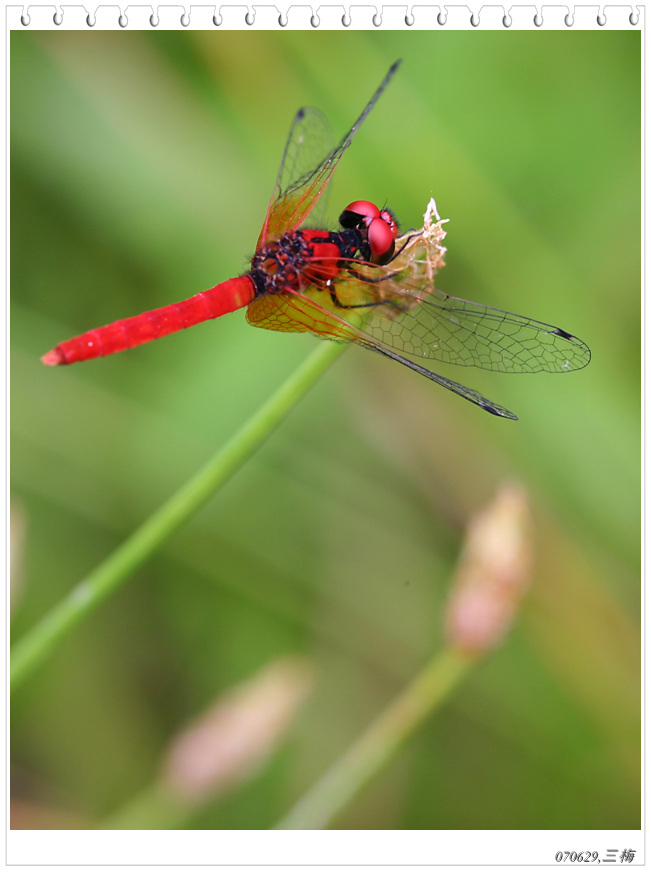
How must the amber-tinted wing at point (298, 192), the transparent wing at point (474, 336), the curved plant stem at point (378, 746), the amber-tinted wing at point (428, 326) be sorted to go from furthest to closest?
the curved plant stem at point (378, 746) → the amber-tinted wing at point (298, 192) → the transparent wing at point (474, 336) → the amber-tinted wing at point (428, 326)

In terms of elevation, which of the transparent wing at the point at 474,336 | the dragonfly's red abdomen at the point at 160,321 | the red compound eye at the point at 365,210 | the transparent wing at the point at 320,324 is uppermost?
the red compound eye at the point at 365,210

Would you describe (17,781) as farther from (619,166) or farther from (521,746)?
(619,166)

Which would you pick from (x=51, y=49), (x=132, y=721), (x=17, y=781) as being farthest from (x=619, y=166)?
(x=17, y=781)

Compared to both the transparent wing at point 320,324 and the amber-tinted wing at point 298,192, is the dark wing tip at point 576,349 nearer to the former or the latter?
the transparent wing at point 320,324

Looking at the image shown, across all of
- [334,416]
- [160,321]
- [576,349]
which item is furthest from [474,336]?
[334,416]

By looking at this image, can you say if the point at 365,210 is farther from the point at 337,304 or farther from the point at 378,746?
the point at 378,746

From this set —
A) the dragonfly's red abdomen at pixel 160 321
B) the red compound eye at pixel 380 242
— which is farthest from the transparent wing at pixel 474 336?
the dragonfly's red abdomen at pixel 160 321
